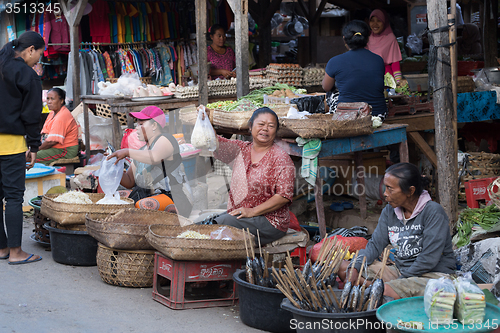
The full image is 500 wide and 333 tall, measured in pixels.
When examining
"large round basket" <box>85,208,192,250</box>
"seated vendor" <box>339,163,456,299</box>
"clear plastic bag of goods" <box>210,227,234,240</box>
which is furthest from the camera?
"large round basket" <box>85,208,192,250</box>

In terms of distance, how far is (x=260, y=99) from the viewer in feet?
19.8

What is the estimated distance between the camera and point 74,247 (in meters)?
4.74

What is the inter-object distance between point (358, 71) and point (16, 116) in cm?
327

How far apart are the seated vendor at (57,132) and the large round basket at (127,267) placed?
3.60m

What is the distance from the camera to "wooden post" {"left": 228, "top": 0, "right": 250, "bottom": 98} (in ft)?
20.1

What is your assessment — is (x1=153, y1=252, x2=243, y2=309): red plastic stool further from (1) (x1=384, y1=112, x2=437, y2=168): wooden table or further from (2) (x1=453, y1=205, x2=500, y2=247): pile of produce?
(1) (x1=384, y1=112, x2=437, y2=168): wooden table

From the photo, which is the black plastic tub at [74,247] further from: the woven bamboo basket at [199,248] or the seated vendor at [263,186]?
the seated vendor at [263,186]

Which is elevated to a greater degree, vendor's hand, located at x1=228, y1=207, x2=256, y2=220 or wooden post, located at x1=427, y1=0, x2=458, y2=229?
wooden post, located at x1=427, y1=0, x2=458, y2=229

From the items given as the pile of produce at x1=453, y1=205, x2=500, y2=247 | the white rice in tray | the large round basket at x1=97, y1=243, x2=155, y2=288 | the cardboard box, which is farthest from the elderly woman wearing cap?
the pile of produce at x1=453, y1=205, x2=500, y2=247

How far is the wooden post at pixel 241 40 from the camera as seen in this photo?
6.12 meters

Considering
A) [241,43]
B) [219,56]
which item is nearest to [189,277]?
[241,43]

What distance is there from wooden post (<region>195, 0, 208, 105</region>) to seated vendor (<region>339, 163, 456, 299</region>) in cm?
387

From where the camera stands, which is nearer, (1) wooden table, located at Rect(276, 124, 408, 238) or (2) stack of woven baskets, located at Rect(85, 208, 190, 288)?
(2) stack of woven baskets, located at Rect(85, 208, 190, 288)

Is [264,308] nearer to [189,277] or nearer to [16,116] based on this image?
[189,277]
